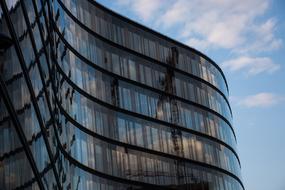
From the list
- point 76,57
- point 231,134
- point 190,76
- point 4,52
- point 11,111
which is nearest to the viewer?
point 11,111

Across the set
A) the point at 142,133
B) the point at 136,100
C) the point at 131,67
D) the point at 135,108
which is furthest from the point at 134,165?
the point at 131,67

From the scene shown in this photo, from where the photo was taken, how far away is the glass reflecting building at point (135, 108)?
5069cm

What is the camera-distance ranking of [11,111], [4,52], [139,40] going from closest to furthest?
[11,111] → [4,52] → [139,40]

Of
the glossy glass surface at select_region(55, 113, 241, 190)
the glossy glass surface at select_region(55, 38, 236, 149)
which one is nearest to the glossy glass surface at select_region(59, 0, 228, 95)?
the glossy glass surface at select_region(55, 38, 236, 149)

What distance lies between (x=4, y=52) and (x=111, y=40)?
38992 mm

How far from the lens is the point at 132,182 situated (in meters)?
56.5

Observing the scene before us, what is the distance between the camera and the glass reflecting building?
166ft

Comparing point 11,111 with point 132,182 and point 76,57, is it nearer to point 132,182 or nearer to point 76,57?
point 76,57

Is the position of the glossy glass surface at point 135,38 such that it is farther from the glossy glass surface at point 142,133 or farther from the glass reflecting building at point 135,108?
the glossy glass surface at point 142,133

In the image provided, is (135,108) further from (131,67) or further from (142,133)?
(131,67)

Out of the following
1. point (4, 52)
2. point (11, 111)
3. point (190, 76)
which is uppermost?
point (190, 76)

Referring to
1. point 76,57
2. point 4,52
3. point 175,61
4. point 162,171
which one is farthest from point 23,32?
point 175,61

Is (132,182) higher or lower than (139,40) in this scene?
lower

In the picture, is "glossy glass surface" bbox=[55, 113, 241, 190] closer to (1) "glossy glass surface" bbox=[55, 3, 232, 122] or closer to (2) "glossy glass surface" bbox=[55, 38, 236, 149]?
(2) "glossy glass surface" bbox=[55, 38, 236, 149]
